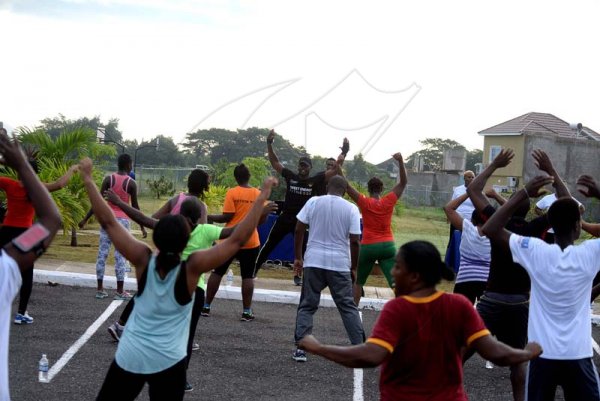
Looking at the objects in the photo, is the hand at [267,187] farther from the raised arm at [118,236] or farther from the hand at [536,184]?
the hand at [536,184]

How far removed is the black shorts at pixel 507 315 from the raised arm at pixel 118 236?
316 centimetres

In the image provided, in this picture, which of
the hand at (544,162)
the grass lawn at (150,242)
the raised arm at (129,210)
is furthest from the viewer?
the grass lawn at (150,242)

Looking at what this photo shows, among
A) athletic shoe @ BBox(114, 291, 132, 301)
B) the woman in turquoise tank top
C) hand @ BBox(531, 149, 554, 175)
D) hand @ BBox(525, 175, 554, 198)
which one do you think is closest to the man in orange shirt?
athletic shoe @ BBox(114, 291, 132, 301)

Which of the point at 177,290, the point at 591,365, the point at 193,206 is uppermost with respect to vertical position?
the point at 193,206

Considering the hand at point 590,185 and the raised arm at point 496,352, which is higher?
the hand at point 590,185

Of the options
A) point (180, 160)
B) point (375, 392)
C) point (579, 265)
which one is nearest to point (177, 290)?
point (579, 265)

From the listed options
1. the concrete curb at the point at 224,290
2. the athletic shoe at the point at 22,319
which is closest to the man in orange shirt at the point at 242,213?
the concrete curb at the point at 224,290

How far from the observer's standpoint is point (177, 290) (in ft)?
14.6

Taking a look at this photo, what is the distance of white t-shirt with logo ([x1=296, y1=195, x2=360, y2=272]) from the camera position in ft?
27.0

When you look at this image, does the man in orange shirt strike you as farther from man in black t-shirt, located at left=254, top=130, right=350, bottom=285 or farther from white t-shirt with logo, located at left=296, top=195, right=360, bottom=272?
white t-shirt with logo, located at left=296, top=195, right=360, bottom=272

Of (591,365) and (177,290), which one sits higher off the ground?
(177,290)

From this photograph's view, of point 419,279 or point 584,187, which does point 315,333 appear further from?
point 419,279

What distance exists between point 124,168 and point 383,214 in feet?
10.8

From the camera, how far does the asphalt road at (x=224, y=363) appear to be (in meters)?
7.15
